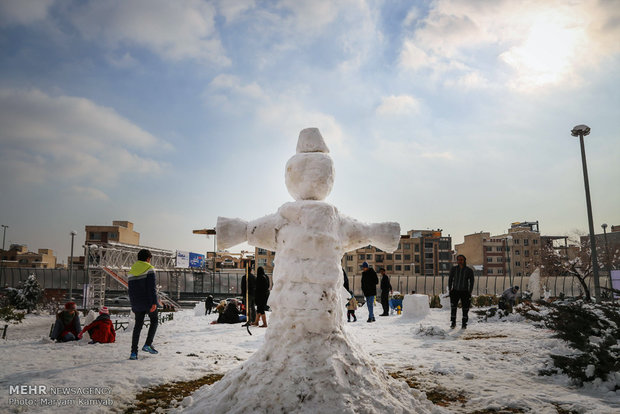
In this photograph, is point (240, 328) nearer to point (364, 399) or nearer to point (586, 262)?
point (364, 399)

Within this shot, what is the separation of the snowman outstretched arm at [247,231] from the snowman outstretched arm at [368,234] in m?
0.73

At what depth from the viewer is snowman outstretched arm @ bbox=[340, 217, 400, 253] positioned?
3.84 meters

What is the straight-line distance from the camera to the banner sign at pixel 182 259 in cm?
2980

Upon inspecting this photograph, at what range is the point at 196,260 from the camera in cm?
3506

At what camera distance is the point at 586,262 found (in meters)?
27.1

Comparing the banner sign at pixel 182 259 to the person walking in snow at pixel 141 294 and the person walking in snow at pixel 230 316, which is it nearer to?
the person walking in snow at pixel 230 316

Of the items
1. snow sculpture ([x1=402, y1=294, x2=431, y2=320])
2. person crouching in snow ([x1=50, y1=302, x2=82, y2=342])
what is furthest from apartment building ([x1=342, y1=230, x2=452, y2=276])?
person crouching in snow ([x1=50, y1=302, x2=82, y2=342])

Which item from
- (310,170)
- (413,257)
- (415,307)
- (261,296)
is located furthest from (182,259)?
(413,257)

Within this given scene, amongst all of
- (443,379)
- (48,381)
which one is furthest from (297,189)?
(48,381)

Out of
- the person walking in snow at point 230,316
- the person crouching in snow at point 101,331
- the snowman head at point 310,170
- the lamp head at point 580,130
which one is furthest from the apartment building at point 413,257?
the snowman head at point 310,170

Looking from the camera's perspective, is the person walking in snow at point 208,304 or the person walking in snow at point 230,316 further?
the person walking in snow at point 208,304

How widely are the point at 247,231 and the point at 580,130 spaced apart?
1458cm

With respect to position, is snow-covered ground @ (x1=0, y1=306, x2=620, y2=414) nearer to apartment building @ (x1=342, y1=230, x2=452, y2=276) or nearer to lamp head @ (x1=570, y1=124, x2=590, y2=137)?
lamp head @ (x1=570, y1=124, x2=590, y2=137)

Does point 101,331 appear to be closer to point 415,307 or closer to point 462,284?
point 462,284
